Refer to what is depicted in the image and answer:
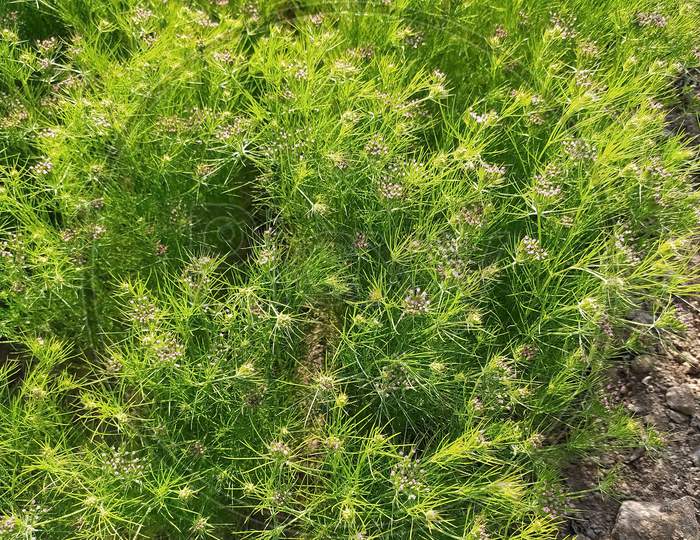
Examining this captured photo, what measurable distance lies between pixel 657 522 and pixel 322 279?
5.69ft

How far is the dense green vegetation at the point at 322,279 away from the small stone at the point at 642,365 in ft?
0.31

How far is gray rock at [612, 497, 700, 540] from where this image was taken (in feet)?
7.55

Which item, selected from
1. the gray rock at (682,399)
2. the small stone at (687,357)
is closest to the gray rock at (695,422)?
the gray rock at (682,399)

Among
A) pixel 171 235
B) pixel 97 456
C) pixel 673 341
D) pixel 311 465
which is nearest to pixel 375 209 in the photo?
pixel 171 235

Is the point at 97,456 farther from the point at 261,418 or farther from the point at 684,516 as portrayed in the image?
the point at 684,516

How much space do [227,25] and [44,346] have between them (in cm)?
163

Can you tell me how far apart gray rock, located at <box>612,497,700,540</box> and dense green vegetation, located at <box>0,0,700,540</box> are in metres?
0.27

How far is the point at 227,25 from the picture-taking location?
2605mm

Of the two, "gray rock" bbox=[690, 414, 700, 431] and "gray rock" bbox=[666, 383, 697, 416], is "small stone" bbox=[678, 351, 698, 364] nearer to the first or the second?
"gray rock" bbox=[666, 383, 697, 416]

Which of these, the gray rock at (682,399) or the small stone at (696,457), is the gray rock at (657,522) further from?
the gray rock at (682,399)

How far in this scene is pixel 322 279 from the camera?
7.18ft

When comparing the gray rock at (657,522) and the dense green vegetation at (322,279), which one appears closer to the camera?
the dense green vegetation at (322,279)

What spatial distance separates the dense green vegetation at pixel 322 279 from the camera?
2.01 meters

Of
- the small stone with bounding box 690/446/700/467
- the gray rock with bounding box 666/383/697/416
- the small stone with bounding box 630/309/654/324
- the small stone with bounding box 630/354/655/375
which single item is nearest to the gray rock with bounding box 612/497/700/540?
the small stone with bounding box 690/446/700/467
